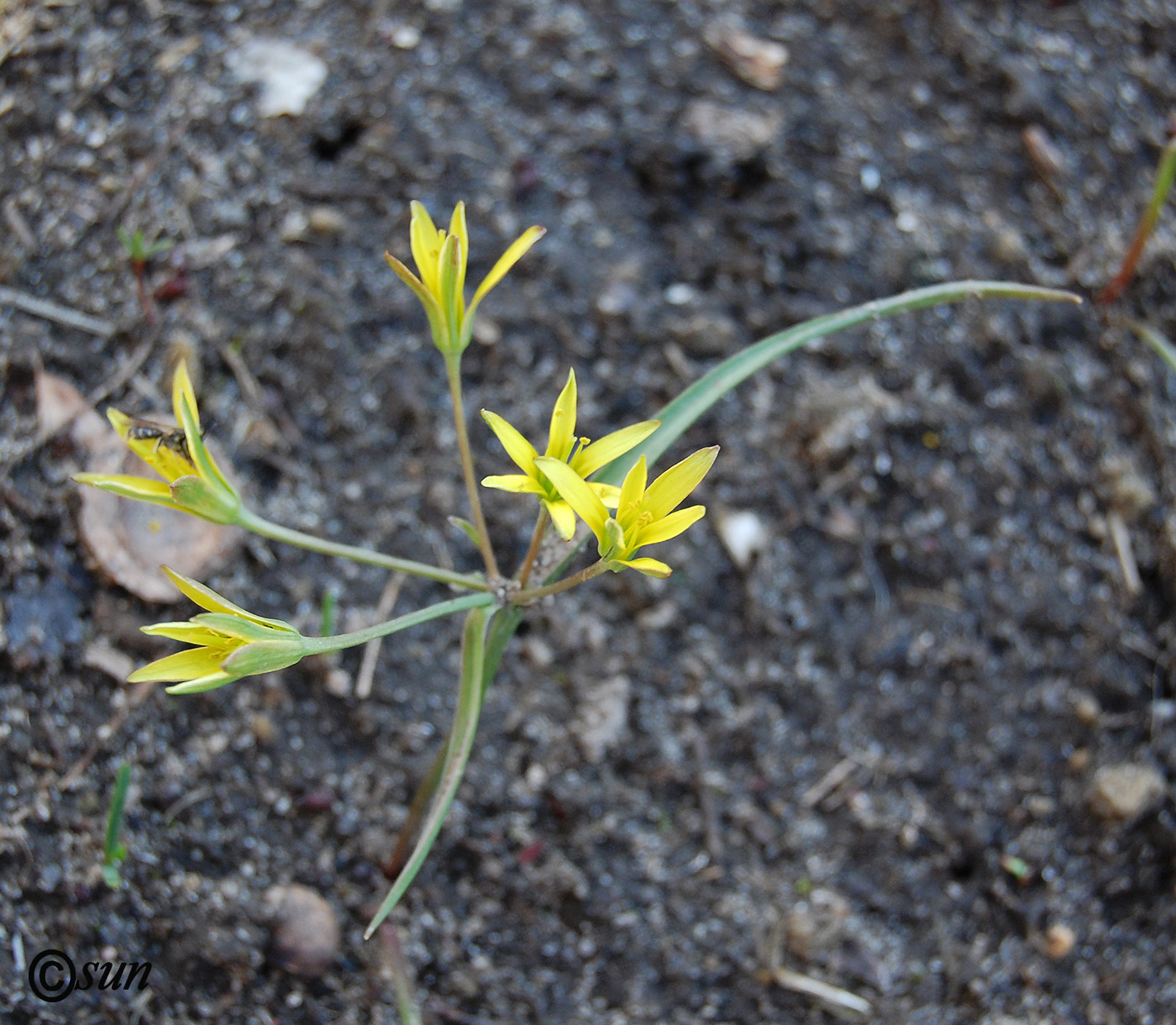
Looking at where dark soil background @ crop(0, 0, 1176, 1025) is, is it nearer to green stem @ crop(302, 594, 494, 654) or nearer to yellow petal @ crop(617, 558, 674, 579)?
green stem @ crop(302, 594, 494, 654)

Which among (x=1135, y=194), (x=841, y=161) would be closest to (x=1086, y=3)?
(x=1135, y=194)

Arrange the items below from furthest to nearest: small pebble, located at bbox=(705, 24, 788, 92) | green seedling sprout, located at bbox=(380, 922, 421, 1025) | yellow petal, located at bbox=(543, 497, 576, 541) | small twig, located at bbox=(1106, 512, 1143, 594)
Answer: small pebble, located at bbox=(705, 24, 788, 92), small twig, located at bbox=(1106, 512, 1143, 594), green seedling sprout, located at bbox=(380, 922, 421, 1025), yellow petal, located at bbox=(543, 497, 576, 541)

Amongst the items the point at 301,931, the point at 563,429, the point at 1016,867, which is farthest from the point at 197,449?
the point at 1016,867

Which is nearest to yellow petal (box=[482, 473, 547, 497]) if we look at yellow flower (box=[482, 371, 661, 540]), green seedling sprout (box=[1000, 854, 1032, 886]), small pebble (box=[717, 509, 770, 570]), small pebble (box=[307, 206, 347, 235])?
yellow flower (box=[482, 371, 661, 540])

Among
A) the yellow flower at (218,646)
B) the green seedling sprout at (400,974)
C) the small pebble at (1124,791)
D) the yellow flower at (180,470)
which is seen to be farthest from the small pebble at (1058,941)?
the yellow flower at (180,470)

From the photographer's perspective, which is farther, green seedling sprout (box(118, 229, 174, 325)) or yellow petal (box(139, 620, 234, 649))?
green seedling sprout (box(118, 229, 174, 325))

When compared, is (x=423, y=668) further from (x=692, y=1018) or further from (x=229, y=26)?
(x=229, y=26)
